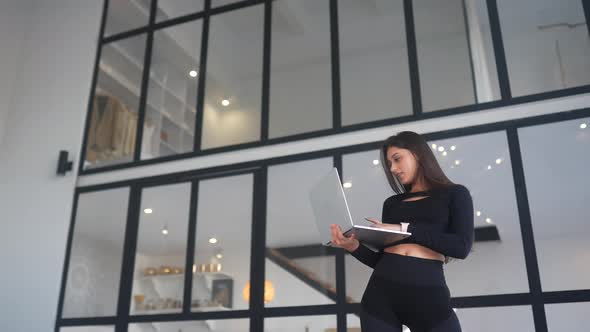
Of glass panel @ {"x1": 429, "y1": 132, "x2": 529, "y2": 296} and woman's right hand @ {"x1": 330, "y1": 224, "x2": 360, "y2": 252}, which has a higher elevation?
glass panel @ {"x1": 429, "y1": 132, "x2": 529, "y2": 296}

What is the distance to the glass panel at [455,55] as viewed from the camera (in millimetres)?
3559

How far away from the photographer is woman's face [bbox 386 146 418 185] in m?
2.02

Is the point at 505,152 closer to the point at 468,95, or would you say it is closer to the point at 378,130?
the point at 468,95

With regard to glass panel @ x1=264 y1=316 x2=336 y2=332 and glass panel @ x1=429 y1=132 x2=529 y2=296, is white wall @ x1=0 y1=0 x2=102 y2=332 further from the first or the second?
glass panel @ x1=429 y1=132 x2=529 y2=296

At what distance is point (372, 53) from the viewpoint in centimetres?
394

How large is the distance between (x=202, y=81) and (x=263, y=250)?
58.2 inches

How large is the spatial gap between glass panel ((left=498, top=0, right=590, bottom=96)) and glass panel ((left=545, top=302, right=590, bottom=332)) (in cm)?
124

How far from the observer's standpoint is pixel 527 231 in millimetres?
3098

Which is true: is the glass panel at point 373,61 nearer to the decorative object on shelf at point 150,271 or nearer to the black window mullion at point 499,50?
the black window mullion at point 499,50

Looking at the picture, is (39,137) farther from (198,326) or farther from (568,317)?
(568,317)

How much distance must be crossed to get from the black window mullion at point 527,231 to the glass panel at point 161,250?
86.6 inches

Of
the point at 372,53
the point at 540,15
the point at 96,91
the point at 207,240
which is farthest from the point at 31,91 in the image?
the point at 540,15

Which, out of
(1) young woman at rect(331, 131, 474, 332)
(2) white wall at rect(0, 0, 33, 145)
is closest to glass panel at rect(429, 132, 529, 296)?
(1) young woman at rect(331, 131, 474, 332)

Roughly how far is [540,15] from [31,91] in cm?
414
